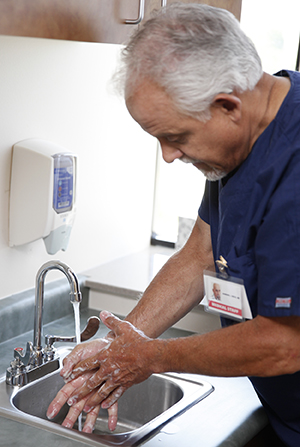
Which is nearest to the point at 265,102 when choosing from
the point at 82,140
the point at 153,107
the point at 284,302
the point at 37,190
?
the point at 153,107

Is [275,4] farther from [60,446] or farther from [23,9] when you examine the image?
[60,446]

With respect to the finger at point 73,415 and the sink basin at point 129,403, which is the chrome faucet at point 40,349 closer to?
the sink basin at point 129,403

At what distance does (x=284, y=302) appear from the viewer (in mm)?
857

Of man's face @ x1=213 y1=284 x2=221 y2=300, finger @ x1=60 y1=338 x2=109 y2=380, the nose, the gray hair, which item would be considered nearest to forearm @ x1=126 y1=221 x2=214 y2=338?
finger @ x1=60 y1=338 x2=109 y2=380

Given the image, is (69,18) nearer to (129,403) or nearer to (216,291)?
(216,291)

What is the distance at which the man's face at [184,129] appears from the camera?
890mm

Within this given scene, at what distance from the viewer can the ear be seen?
2.89 feet

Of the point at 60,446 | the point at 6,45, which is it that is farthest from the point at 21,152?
the point at 60,446

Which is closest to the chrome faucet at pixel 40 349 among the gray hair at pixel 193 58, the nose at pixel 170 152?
the nose at pixel 170 152

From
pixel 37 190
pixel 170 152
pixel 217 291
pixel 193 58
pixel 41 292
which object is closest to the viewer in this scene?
pixel 193 58

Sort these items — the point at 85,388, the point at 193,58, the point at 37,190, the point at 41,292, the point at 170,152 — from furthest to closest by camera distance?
the point at 37,190, the point at 41,292, the point at 85,388, the point at 170,152, the point at 193,58

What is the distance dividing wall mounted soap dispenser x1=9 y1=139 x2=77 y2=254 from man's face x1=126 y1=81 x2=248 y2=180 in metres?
0.64

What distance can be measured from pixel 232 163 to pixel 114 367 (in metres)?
0.42

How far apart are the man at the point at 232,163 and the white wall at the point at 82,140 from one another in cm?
63
